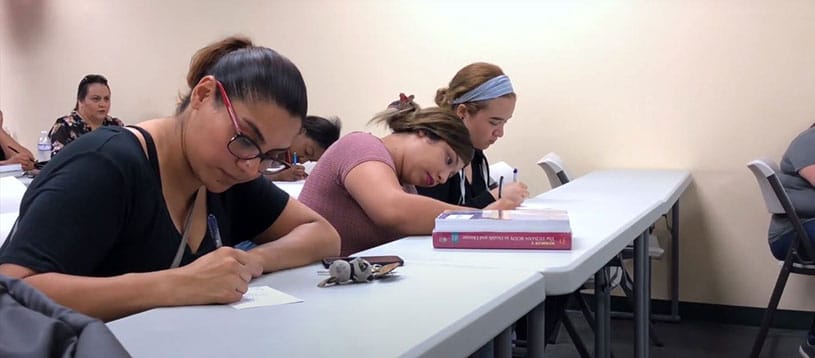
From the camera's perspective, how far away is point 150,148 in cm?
130

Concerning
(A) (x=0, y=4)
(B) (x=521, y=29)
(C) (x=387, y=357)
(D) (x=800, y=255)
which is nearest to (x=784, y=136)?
(D) (x=800, y=255)

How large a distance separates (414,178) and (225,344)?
1210 millimetres

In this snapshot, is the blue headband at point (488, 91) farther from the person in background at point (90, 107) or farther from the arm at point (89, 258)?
the person in background at point (90, 107)

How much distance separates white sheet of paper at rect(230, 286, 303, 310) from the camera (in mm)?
1076

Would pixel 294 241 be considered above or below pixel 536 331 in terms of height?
above

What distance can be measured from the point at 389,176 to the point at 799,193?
→ 2319 mm

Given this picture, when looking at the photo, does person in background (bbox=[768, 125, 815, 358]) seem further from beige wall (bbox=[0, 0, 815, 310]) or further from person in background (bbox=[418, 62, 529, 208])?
person in background (bbox=[418, 62, 529, 208])

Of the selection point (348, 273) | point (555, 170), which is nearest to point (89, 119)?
point (555, 170)

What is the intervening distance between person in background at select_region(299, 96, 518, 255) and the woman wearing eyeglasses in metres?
0.31

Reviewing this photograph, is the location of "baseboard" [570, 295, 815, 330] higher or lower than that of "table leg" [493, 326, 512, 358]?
lower

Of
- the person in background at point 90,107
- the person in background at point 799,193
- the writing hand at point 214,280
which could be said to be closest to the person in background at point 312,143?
the person in background at point 90,107

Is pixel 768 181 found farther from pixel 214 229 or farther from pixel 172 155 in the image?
pixel 172 155

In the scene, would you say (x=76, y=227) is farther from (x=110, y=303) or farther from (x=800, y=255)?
(x=800, y=255)

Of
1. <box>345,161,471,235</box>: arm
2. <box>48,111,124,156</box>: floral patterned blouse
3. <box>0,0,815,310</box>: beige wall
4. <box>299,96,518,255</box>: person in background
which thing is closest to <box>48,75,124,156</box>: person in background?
<box>48,111,124,156</box>: floral patterned blouse
